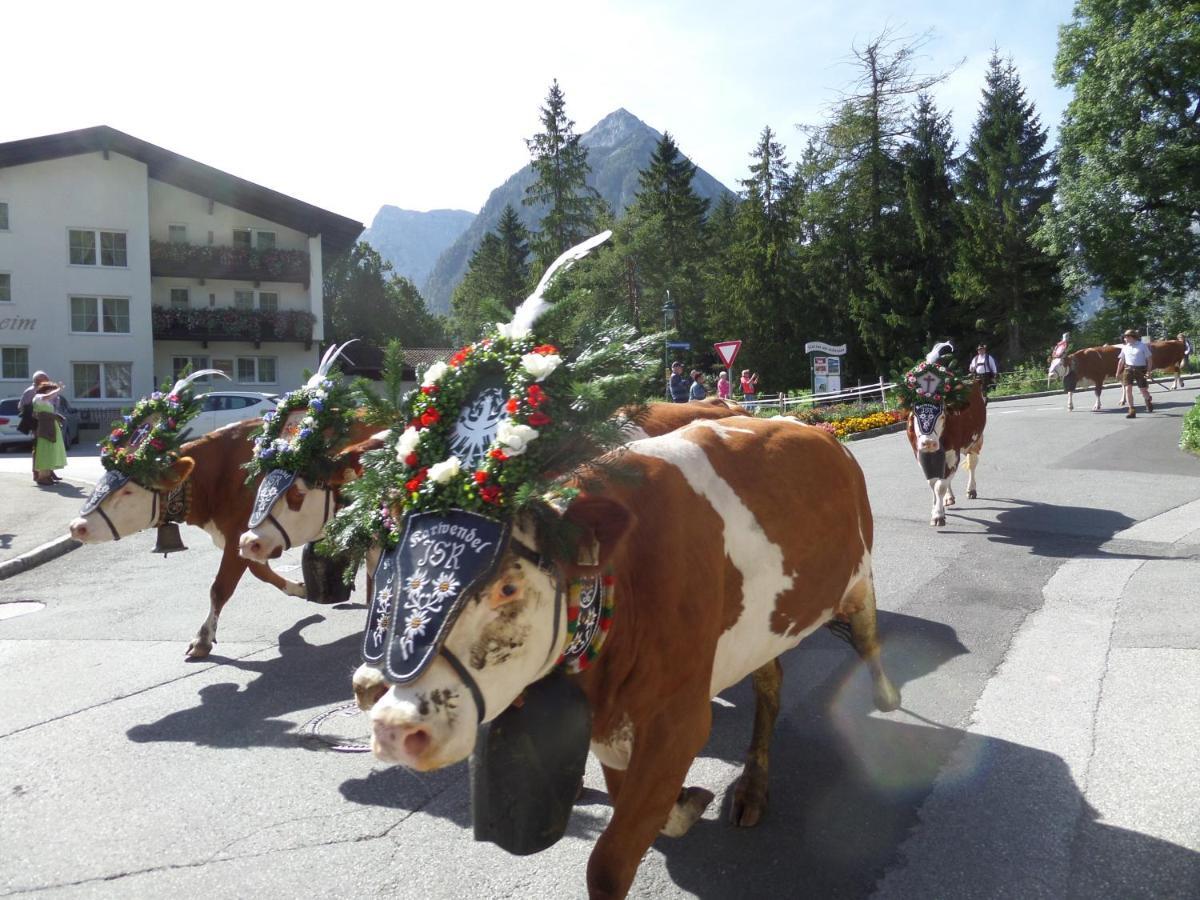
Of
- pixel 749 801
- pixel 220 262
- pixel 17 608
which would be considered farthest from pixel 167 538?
pixel 220 262

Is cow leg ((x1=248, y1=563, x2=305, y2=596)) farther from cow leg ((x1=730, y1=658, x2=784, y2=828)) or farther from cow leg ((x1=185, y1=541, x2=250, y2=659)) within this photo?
cow leg ((x1=730, y1=658, x2=784, y2=828))

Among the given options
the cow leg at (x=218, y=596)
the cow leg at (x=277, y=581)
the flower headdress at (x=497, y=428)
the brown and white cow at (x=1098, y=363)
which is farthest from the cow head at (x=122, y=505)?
the brown and white cow at (x=1098, y=363)

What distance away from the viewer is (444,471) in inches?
99.9

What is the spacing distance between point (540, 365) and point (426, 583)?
745mm

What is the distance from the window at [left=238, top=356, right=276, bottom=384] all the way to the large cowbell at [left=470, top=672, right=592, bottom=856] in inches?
1426

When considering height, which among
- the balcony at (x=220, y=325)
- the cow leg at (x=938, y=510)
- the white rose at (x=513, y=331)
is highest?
the balcony at (x=220, y=325)

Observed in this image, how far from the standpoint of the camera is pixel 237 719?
509 cm

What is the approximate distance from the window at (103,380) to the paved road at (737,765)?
28.5 meters

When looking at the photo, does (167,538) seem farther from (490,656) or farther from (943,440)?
(943,440)

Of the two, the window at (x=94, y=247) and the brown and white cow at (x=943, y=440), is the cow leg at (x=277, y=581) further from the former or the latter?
the window at (x=94, y=247)

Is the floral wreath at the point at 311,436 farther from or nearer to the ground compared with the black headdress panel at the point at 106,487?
farther from the ground

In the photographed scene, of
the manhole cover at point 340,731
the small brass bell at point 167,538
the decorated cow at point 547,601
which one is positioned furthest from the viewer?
the small brass bell at point 167,538

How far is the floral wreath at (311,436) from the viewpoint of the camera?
596cm

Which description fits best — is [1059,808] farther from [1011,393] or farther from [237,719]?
[1011,393]
